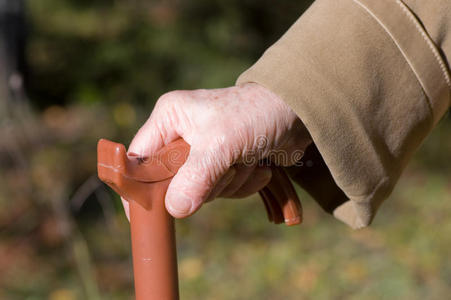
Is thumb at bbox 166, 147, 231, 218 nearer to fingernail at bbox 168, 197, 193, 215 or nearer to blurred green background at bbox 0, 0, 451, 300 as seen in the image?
fingernail at bbox 168, 197, 193, 215

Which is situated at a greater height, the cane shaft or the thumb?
the thumb

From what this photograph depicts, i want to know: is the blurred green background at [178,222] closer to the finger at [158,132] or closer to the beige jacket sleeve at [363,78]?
the finger at [158,132]

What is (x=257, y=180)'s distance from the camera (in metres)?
1.19

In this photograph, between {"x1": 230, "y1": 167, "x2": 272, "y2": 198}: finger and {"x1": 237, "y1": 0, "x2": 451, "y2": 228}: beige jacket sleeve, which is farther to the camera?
{"x1": 230, "y1": 167, "x2": 272, "y2": 198}: finger

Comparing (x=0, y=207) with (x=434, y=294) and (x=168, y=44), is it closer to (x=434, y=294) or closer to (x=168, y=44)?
(x=168, y=44)

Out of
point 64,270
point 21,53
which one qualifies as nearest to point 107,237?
point 64,270

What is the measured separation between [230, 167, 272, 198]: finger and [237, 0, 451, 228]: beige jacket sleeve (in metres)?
0.14

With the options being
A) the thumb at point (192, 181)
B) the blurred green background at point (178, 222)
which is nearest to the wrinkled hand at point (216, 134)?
the thumb at point (192, 181)

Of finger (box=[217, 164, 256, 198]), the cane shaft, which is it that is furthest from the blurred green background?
the cane shaft

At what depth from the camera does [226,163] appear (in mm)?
1009

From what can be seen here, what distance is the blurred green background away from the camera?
2.64 metres

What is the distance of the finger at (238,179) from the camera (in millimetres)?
1149

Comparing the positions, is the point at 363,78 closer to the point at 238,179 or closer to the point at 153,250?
the point at 238,179

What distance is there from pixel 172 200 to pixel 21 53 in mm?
3756
